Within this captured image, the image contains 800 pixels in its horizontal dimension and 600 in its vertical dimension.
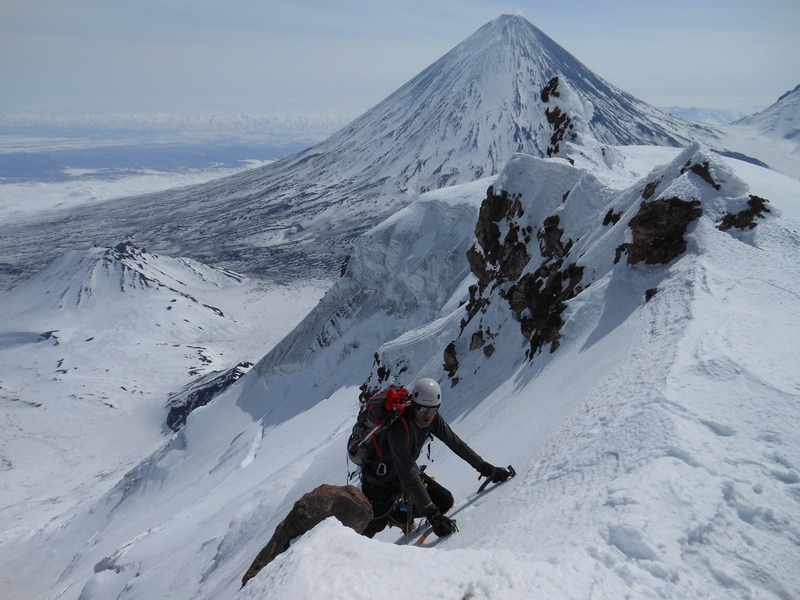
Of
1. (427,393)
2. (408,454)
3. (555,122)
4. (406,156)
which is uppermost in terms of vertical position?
(555,122)

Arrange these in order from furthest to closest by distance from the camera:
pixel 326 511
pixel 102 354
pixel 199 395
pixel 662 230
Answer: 1. pixel 102 354
2. pixel 199 395
3. pixel 662 230
4. pixel 326 511

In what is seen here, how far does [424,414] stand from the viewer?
20.1 feet

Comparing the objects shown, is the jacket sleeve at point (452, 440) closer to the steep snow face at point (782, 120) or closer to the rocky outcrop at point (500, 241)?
the rocky outcrop at point (500, 241)

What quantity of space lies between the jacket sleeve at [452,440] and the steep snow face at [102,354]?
56.0 m

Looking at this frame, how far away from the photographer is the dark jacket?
5.93m

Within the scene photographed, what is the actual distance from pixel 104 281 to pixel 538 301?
11645cm

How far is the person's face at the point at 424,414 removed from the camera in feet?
20.0

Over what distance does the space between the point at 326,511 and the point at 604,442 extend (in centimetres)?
356

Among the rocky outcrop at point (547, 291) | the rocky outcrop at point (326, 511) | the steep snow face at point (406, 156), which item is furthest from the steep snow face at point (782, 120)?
the rocky outcrop at point (326, 511)

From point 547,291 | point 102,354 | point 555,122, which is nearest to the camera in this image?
point 547,291

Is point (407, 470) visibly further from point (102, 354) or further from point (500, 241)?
point (102, 354)

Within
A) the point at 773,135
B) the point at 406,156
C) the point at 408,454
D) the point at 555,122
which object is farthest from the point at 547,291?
the point at 773,135

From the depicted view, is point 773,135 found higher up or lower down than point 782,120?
lower down

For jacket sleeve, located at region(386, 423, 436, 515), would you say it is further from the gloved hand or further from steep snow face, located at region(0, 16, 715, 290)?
steep snow face, located at region(0, 16, 715, 290)
